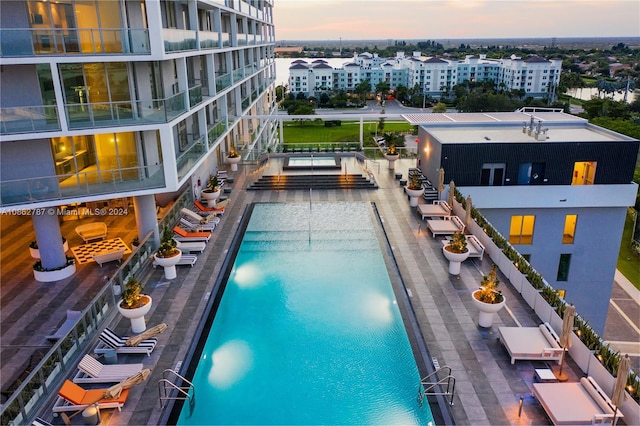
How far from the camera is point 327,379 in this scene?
34.3 feet

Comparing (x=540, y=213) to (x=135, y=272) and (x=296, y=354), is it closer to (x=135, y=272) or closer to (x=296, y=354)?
(x=296, y=354)

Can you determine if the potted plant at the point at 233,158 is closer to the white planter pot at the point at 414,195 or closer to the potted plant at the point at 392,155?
the potted plant at the point at 392,155

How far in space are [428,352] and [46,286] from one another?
11605mm

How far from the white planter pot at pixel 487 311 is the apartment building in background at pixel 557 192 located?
10.6 metres

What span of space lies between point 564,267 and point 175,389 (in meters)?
20.6

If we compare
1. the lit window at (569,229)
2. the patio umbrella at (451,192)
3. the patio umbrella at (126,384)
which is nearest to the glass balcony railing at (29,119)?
the patio umbrella at (126,384)

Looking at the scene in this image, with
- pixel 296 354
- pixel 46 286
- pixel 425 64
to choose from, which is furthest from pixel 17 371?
pixel 425 64

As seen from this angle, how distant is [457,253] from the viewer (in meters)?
14.5

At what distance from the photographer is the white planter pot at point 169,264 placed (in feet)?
46.6

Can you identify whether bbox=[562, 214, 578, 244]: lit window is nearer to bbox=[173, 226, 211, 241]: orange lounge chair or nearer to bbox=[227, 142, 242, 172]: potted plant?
bbox=[173, 226, 211, 241]: orange lounge chair

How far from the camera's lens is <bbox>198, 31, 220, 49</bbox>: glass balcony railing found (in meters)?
19.5

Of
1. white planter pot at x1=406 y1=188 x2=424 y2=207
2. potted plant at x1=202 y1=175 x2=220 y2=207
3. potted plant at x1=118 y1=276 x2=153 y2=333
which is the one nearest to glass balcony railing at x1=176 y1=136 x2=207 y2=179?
potted plant at x1=202 y1=175 x2=220 y2=207

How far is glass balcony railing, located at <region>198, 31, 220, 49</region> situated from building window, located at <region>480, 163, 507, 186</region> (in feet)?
46.5

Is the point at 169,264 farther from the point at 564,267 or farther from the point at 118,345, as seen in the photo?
the point at 564,267
